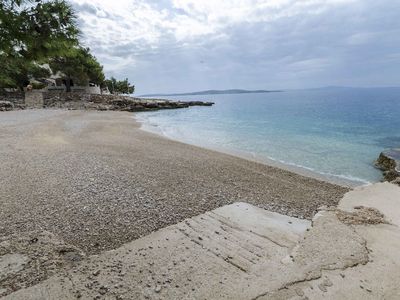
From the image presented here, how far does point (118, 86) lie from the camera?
87.1 m

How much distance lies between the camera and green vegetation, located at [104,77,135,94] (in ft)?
278

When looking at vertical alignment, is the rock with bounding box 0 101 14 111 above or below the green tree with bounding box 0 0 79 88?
below

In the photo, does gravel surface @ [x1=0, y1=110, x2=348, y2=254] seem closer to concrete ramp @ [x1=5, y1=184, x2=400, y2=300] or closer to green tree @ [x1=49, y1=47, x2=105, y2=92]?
concrete ramp @ [x1=5, y1=184, x2=400, y2=300]

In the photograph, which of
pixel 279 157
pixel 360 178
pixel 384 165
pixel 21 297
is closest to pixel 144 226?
pixel 21 297

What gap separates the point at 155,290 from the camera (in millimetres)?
4035

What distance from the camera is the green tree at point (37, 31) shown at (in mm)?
3234

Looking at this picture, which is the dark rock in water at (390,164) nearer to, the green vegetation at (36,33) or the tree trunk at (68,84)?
the green vegetation at (36,33)

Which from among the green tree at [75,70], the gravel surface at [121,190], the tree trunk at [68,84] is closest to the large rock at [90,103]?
the green tree at [75,70]

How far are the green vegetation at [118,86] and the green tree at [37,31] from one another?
276ft

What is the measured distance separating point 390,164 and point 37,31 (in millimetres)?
15671

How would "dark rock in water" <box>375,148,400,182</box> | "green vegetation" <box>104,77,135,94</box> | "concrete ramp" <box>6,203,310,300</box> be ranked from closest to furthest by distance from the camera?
1. "concrete ramp" <box>6,203,310,300</box>
2. "dark rock in water" <box>375,148,400,182</box>
3. "green vegetation" <box>104,77,135,94</box>

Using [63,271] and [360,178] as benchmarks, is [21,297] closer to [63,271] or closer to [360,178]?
[63,271]

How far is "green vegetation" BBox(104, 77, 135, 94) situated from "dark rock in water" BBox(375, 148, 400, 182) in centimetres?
7801

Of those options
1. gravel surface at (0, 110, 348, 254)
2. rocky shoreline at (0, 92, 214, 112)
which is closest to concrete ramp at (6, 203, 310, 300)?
gravel surface at (0, 110, 348, 254)
